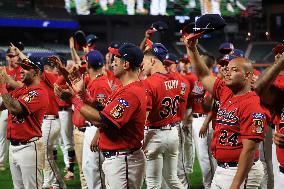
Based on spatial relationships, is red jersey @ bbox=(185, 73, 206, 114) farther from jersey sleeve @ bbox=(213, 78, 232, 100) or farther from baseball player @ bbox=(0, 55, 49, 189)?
jersey sleeve @ bbox=(213, 78, 232, 100)

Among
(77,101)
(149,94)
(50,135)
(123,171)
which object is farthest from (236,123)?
(50,135)

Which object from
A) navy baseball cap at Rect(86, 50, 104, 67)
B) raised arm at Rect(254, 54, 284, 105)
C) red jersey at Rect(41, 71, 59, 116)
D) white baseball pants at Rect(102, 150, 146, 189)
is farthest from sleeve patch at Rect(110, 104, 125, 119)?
red jersey at Rect(41, 71, 59, 116)

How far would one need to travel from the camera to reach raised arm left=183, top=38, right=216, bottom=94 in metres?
4.55

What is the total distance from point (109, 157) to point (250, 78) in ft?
4.82

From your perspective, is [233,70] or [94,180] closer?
[233,70]

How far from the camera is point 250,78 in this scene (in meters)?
4.34

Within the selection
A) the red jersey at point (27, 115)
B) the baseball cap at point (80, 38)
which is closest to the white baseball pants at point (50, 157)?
the baseball cap at point (80, 38)

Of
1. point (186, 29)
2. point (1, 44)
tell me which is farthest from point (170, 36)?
point (186, 29)

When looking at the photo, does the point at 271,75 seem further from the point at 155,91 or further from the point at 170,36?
the point at 170,36

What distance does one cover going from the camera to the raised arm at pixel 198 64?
4.55 m

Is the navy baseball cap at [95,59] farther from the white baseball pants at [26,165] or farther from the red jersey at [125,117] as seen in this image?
the red jersey at [125,117]

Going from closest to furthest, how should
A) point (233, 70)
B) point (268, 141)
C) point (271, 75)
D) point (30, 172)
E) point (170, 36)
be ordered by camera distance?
point (271, 75) < point (233, 70) < point (30, 172) < point (268, 141) < point (170, 36)

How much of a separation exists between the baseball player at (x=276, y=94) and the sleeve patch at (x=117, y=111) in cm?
125

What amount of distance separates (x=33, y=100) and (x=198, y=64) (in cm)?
A: 210
